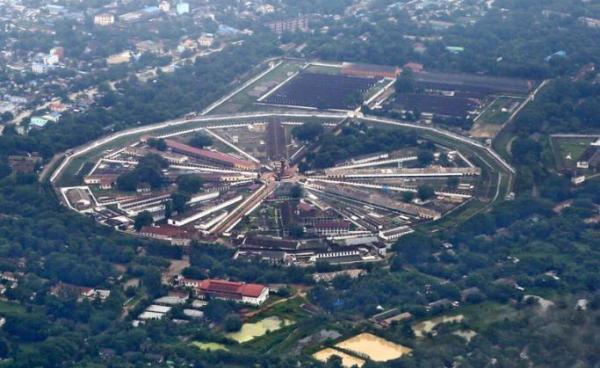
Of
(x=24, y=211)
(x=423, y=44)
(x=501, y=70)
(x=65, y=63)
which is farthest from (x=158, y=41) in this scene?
(x=24, y=211)

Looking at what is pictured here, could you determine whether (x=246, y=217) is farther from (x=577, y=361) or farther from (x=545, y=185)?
(x=577, y=361)

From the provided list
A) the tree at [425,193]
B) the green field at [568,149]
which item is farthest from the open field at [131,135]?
the tree at [425,193]

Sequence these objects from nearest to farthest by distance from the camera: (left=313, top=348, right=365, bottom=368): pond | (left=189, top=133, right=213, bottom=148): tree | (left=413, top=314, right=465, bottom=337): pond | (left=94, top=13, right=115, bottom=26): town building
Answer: (left=313, top=348, right=365, bottom=368): pond, (left=413, top=314, right=465, bottom=337): pond, (left=189, top=133, right=213, bottom=148): tree, (left=94, top=13, right=115, bottom=26): town building

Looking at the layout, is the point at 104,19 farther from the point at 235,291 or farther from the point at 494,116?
the point at 235,291

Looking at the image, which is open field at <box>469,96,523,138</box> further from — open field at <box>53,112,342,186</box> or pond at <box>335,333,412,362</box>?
pond at <box>335,333,412,362</box>

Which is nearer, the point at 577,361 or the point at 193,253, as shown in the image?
the point at 577,361

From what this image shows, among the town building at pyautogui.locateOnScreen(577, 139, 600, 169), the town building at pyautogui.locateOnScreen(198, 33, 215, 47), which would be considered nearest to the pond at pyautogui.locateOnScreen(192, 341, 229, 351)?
the town building at pyautogui.locateOnScreen(577, 139, 600, 169)
